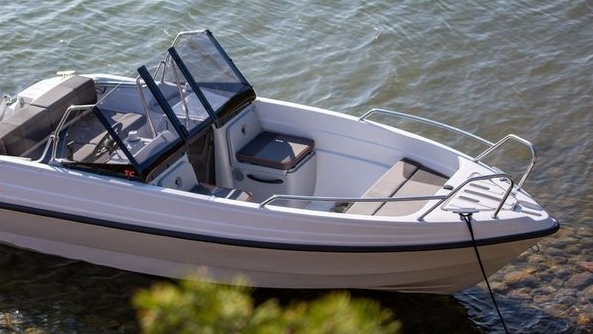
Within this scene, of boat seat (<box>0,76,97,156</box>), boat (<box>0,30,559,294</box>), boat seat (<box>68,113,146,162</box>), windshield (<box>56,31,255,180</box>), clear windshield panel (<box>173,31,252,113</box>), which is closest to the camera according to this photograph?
boat (<box>0,30,559,294</box>)

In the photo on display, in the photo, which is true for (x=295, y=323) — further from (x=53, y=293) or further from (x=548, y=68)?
(x=548, y=68)

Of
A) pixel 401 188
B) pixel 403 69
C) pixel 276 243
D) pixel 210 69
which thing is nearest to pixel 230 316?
pixel 276 243

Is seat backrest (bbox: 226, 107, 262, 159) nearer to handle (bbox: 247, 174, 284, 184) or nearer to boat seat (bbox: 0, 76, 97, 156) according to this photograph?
handle (bbox: 247, 174, 284, 184)

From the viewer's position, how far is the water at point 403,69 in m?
8.25

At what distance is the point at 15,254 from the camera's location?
8539 millimetres

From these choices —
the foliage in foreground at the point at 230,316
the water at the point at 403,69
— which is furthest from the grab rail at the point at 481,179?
the foliage in foreground at the point at 230,316

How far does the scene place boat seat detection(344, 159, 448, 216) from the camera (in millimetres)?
7594

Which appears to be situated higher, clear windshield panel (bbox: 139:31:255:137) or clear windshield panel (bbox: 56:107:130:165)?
clear windshield panel (bbox: 139:31:255:137)

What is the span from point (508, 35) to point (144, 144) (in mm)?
6610

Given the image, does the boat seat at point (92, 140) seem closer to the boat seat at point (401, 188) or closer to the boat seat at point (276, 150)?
the boat seat at point (276, 150)

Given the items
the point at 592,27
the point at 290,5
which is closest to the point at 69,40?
the point at 290,5

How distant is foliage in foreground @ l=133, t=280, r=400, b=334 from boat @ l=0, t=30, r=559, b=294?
123 inches

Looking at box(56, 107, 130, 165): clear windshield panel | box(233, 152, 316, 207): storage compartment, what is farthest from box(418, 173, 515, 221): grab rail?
box(56, 107, 130, 165): clear windshield panel

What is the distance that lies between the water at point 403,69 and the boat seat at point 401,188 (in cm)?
82
